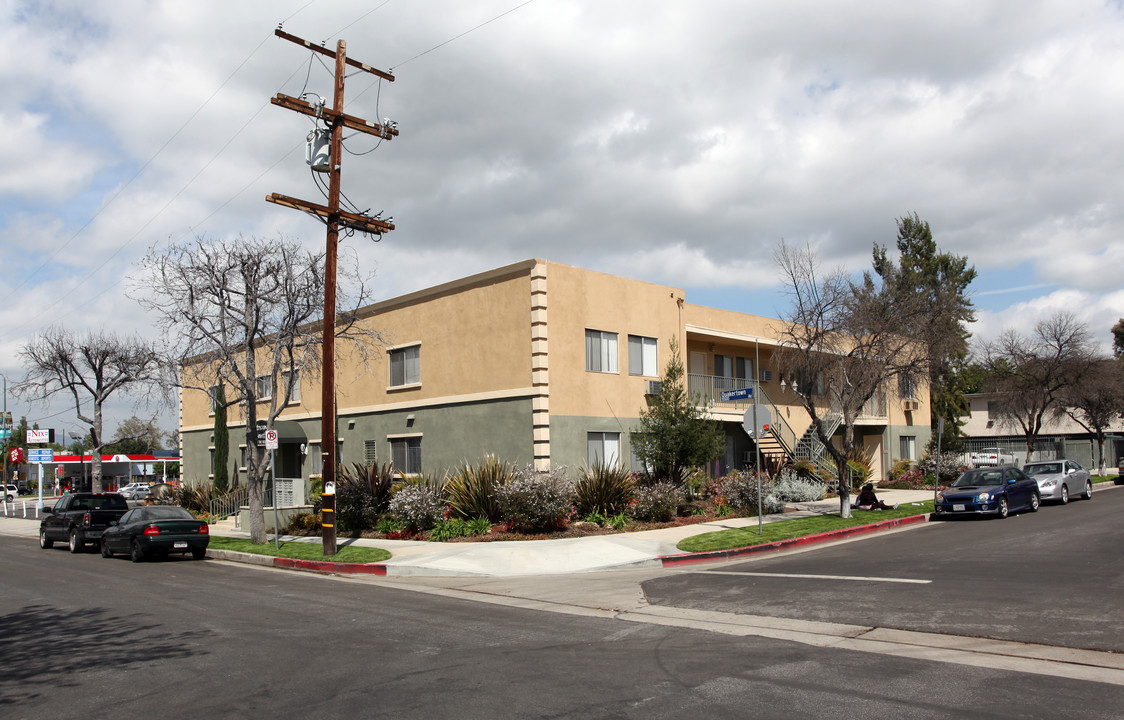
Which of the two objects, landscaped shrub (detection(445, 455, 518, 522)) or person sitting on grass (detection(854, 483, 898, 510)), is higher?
landscaped shrub (detection(445, 455, 518, 522))

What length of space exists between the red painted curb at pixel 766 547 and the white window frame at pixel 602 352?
8.17 meters

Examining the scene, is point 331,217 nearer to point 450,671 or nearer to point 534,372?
point 534,372

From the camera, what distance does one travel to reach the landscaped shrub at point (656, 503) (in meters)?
21.1

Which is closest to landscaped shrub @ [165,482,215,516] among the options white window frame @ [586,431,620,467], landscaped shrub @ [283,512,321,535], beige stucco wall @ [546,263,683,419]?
landscaped shrub @ [283,512,321,535]

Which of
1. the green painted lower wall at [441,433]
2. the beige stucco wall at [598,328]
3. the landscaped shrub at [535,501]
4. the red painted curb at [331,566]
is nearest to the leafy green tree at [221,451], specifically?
the green painted lower wall at [441,433]

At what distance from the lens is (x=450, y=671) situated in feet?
25.5

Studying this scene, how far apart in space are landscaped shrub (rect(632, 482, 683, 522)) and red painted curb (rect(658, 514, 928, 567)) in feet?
12.1

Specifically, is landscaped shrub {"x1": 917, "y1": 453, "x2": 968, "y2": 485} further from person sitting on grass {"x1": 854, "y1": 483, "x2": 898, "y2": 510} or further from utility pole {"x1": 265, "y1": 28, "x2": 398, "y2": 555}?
utility pole {"x1": 265, "y1": 28, "x2": 398, "y2": 555}

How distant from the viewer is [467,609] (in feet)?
38.6

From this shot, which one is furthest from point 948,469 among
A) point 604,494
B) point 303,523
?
point 303,523

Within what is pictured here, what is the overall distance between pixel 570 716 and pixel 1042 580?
904cm

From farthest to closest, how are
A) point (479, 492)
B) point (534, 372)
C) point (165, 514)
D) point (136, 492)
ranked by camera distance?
1. point (136, 492)
2. point (534, 372)
3. point (479, 492)
4. point (165, 514)

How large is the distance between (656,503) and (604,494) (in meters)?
1.32

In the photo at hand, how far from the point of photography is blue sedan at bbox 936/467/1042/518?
22.7 meters
